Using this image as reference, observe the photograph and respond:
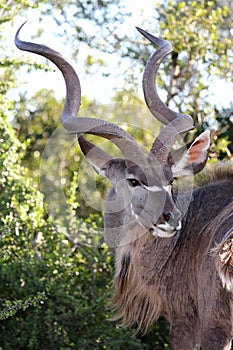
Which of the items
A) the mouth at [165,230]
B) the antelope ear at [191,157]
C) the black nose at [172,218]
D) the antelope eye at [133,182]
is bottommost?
the mouth at [165,230]

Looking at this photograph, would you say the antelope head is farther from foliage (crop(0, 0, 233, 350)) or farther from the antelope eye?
foliage (crop(0, 0, 233, 350))

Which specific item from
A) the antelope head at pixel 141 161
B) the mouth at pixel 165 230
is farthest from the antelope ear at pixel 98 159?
the mouth at pixel 165 230

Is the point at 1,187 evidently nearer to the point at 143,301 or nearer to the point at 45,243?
the point at 45,243

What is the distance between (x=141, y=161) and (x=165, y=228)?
1.59 feet

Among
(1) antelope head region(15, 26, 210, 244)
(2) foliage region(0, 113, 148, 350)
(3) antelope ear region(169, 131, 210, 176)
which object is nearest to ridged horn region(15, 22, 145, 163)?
(1) antelope head region(15, 26, 210, 244)

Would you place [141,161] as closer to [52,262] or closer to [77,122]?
[77,122]

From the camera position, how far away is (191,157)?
16.6 ft

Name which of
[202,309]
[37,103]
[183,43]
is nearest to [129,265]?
[202,309]

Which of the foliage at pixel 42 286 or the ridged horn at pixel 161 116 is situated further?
the foliage at pixel 42 286

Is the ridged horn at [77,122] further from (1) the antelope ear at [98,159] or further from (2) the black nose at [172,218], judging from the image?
(2) the black nose at [172,218]

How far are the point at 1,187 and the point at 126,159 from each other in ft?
6.28

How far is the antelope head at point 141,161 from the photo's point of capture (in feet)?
15.0

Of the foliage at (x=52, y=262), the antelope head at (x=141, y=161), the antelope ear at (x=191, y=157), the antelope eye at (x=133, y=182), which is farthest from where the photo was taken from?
the foliage at (x=52, y=262)

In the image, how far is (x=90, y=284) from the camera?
6.41 m
